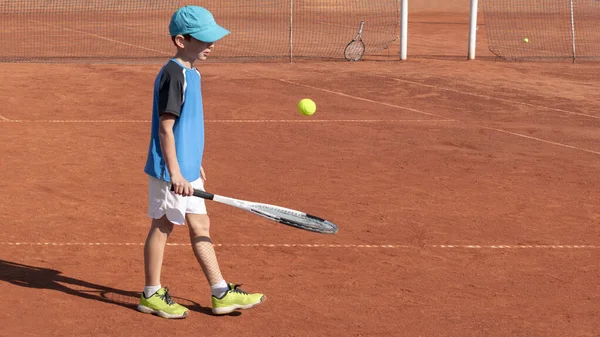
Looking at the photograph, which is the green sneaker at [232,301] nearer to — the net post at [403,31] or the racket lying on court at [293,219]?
the racket lying on court at [293,219]

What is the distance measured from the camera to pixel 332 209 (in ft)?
33.1

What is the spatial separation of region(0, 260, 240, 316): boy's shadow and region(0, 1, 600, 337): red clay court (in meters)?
0.02

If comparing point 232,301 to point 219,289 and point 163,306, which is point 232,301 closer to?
point 219,289

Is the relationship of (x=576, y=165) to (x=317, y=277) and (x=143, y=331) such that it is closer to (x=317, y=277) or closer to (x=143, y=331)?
(x=317, y=277)

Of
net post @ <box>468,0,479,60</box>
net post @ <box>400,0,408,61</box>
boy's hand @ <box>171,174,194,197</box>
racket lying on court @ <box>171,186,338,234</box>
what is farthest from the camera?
net post @ <box>400,0,408,61</box>

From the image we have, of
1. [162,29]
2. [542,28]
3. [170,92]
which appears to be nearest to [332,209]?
[170,92]

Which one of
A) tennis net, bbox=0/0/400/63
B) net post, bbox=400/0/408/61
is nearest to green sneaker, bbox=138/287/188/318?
tennis net, bbox=0/0/400/63

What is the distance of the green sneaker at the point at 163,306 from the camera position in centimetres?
693

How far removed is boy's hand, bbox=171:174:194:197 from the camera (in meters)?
6.46

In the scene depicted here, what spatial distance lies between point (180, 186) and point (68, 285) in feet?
5.91

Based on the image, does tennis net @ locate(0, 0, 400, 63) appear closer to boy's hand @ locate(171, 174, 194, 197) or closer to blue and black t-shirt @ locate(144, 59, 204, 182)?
blue and black t-shirt @ locate(144, 59, 204, 182)

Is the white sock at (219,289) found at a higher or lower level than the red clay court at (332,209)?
higher

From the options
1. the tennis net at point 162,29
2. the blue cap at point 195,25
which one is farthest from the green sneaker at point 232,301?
the tennis net at point 162,29

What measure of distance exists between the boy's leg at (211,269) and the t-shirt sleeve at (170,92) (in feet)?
2.76
